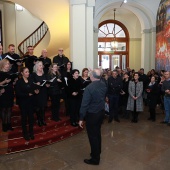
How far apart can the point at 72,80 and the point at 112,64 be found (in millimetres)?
10848

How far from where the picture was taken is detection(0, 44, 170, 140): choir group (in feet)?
15.3

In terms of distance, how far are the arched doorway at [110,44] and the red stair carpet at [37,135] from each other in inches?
411

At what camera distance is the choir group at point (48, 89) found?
15.3ft

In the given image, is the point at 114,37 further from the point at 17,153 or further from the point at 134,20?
the point at 17,153

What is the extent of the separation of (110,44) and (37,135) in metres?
12.1

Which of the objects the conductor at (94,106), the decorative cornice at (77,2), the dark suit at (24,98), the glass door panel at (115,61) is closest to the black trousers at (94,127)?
the conductor at (94,106)

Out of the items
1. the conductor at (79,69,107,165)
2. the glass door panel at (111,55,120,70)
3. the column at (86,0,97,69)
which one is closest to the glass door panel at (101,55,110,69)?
the glass door panel at (111,55,120,70)

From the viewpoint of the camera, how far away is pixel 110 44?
1606 cm

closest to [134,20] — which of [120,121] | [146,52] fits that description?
[146,52]

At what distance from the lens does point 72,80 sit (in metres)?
5.65

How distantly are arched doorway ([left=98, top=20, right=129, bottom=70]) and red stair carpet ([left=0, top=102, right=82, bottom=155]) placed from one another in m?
10.4

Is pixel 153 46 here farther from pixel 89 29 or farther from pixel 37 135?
pixel 37 135

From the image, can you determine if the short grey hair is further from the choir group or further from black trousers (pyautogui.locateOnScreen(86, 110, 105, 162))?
the choir group

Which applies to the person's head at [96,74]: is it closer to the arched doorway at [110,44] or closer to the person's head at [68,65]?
the person's head at [68,65]
